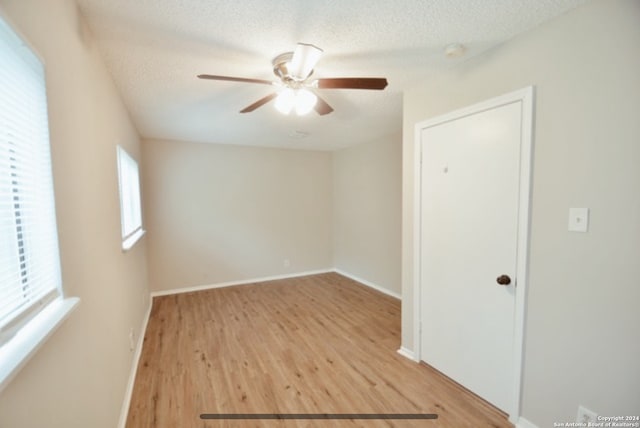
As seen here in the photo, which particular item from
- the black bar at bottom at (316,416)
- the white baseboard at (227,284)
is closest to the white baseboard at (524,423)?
the black bar at bottom at (316,416)

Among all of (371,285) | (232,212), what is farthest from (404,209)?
(232,212)

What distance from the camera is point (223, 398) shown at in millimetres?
1965

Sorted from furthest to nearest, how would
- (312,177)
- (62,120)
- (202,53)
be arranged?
(312,177)
(202,53)
(62,120)

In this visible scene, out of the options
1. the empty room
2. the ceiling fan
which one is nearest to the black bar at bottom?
the empty room

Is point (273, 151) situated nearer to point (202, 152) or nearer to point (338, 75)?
point (202, 152)

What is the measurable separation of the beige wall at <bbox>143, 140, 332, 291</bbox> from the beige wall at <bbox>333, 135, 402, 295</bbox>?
A: 0.98ft

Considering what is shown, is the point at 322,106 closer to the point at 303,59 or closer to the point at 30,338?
the point at 303,59

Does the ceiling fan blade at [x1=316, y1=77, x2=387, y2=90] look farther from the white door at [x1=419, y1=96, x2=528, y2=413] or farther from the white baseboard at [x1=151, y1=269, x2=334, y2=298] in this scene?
the white baseboard at [x1=151, y1=269, x2=334, y2=298]

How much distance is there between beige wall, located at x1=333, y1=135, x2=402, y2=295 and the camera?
396 cm

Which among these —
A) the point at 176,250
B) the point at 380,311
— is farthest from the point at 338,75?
the point at 176,250

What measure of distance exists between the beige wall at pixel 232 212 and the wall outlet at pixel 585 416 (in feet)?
→ 13.2

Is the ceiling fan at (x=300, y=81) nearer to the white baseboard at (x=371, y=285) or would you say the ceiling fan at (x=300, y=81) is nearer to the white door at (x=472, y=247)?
the white door at (x=472, y=247)

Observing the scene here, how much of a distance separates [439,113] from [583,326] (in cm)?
158

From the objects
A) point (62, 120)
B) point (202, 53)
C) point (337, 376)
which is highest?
point (202, 53)
